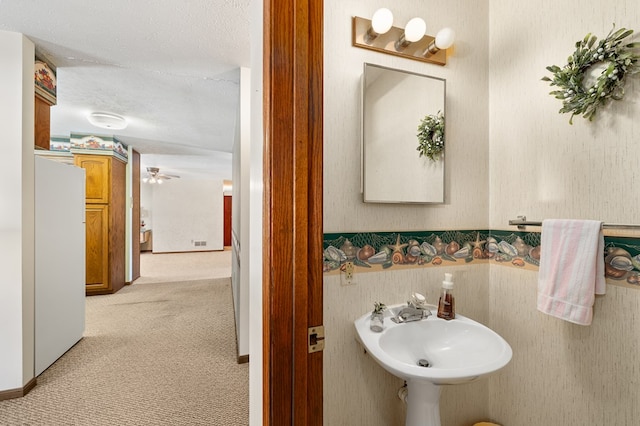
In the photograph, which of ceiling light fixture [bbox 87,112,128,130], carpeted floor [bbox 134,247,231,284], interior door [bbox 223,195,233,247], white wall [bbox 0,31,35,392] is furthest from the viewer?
interior door [bbox 223,195,233,247]

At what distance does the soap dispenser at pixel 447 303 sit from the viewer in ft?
3.71

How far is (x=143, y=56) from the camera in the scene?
2.14m

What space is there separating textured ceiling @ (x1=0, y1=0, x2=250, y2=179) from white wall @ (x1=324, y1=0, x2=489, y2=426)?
957 millimetres

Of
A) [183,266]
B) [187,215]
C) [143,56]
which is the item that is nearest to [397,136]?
[143,56]

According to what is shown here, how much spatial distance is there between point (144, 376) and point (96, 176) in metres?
3.14

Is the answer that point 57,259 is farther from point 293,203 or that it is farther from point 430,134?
point 430,134

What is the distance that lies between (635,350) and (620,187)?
0.55m

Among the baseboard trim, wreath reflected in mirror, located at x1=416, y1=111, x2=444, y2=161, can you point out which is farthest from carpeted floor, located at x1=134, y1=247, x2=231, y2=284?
wreath reflected in mirror, located at x1=416, y1=111, x2=444, y2=161

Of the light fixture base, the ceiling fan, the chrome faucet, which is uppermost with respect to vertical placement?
the ceiling fan

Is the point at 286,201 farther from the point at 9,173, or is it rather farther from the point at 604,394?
the point at 9,173

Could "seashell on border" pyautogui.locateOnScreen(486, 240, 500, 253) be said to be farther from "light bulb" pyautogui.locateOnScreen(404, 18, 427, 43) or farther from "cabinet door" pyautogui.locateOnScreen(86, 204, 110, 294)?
"cabinet door" pyautogui.locateOnScreen(86, 204, 110, 294)

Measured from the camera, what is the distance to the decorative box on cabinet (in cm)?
390

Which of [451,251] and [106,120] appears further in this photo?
[106,120]

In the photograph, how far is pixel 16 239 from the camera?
6.01 ft
